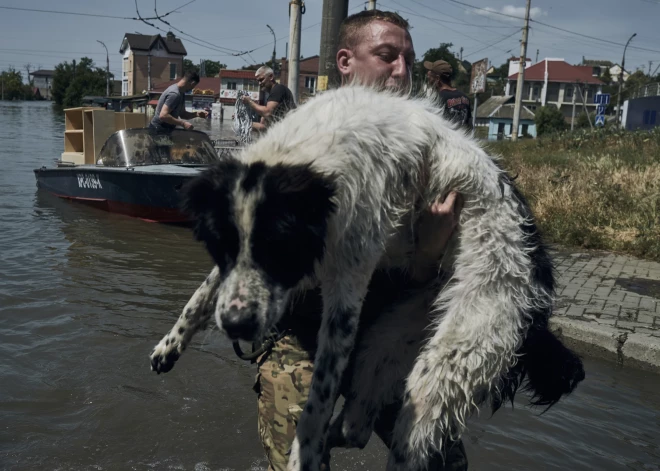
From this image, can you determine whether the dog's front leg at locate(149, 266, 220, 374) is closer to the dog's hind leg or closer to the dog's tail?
the dog's hind leg

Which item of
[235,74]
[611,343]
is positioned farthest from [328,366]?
[235,74]

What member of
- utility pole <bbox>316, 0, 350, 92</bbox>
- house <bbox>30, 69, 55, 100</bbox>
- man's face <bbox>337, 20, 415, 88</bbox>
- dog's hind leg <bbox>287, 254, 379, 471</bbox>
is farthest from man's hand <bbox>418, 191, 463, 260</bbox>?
house <bbox>30, 69, 55, 100</bbox>

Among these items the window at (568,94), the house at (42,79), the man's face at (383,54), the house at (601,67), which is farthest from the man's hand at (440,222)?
the house at (42,79)

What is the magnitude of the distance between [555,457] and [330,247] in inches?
134

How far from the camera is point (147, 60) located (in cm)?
10269

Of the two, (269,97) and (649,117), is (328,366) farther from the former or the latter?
(649,117)

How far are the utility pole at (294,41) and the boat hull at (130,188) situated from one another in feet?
9.10

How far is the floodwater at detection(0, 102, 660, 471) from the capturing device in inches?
186

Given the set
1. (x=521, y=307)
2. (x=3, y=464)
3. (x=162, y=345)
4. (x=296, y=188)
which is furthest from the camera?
(x=3, y=464)

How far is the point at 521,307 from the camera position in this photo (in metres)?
2.53

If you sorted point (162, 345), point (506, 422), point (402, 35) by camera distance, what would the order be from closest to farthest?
point (162, 345), point (402, 35), point (506, 422)

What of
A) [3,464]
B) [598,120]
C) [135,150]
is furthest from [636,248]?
[598,120]

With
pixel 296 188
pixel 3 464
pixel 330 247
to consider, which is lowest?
pixel 3 464

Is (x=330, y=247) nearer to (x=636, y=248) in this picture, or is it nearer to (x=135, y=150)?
(x=636, y=248)
